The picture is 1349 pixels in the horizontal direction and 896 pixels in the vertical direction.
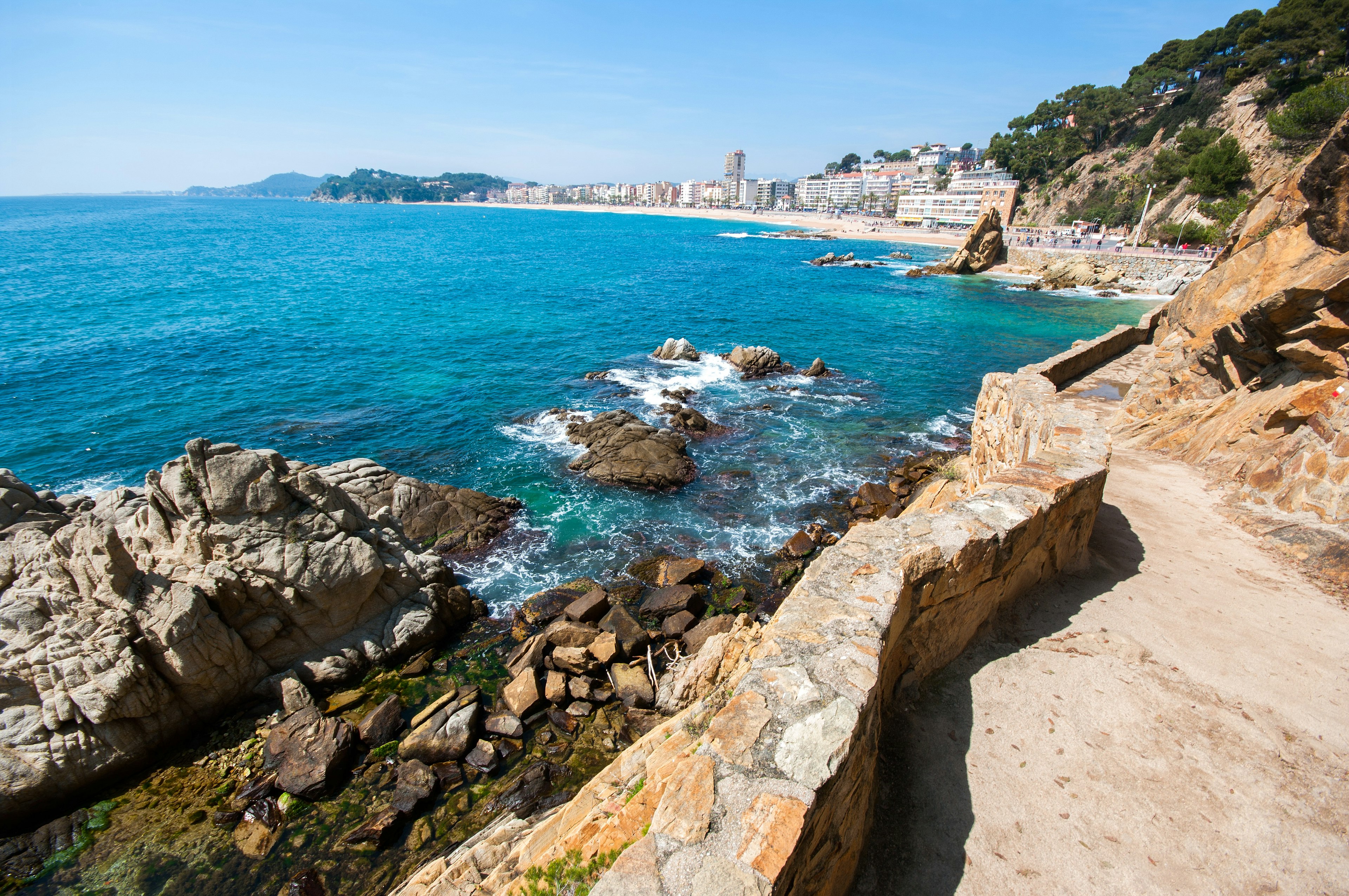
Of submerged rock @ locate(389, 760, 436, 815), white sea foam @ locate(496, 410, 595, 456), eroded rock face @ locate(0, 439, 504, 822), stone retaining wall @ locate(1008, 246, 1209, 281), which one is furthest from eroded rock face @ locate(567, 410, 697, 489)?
stone retaining wall @ locate(1008, 246, 1209, 281)

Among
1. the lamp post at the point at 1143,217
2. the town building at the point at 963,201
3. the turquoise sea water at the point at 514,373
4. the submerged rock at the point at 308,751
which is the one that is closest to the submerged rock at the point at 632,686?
the turquoise sea water at the point at 514,373

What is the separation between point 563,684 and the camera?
12062 millimetres

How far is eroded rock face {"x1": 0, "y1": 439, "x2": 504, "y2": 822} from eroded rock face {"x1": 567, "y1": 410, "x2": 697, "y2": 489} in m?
7.67

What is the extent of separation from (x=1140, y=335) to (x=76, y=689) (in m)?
34.3

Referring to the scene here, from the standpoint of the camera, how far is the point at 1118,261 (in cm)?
6269

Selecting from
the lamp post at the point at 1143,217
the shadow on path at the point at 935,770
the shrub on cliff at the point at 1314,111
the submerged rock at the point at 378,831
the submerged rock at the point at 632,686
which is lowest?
the submerged rock at the point at 378,831

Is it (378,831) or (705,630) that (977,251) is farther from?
(378,831)

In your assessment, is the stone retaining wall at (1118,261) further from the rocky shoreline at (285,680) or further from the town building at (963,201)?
the rocky shoreline at (285,680)

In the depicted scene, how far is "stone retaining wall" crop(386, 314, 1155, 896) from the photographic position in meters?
3.65

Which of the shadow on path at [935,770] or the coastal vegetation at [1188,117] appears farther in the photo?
the coastal vegetation at [1188,117]

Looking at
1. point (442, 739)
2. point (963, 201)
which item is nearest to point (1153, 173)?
point (963, 201)

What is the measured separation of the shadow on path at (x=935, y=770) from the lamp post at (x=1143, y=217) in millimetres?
76708

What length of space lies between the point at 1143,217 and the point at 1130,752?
268 feet

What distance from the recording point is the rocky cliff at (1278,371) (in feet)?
34.0
